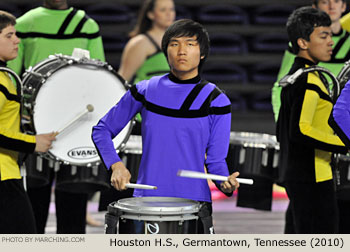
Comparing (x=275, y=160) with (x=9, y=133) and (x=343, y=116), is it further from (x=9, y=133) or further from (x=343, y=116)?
(x=9, y=133)

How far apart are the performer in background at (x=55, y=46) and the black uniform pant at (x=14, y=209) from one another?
1.05m

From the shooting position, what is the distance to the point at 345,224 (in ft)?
14.6

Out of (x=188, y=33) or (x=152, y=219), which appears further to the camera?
(x=188, y=33)

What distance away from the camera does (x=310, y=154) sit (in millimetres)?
3809

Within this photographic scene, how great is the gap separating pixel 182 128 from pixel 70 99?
4.32ft

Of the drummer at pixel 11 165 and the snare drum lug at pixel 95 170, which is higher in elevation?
the drummer at pixel 11 165

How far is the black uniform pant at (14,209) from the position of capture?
3564 millimetres

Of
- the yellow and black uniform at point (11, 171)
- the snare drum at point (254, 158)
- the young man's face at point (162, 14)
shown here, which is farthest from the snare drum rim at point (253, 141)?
the yellow and black uniform at point (11, 171)

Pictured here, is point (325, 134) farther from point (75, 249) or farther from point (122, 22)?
point (122, 22)

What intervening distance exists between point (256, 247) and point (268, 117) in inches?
236

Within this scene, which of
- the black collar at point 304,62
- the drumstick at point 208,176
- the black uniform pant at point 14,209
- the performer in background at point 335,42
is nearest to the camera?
the drumstick at point 208,176

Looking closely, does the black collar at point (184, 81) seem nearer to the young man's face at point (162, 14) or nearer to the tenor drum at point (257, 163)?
the tenor drum at point (257, 163)

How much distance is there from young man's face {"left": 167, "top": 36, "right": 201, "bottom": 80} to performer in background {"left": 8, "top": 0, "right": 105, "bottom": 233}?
5.64 ft

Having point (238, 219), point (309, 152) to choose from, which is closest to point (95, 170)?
point (309, 152)
